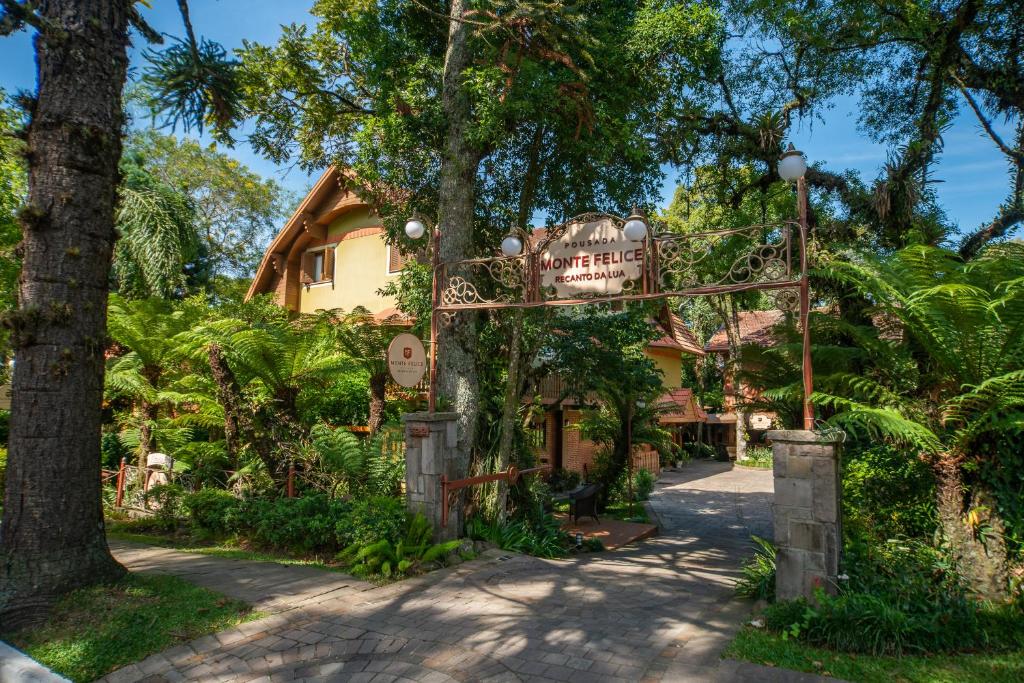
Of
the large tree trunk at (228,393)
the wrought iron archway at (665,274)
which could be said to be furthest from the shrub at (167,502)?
the wrought iron archway at (665,274)

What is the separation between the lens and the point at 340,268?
1831 cm

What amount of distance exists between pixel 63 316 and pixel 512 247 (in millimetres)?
4697

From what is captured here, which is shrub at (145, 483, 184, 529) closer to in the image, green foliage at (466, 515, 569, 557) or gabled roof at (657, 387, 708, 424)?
green foliage at (466, 515, 569, 557)

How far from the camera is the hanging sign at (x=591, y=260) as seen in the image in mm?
7219

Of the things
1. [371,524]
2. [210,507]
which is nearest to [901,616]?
[371,524]

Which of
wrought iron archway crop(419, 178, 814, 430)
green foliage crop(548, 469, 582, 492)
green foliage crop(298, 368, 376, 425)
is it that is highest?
wrought iron archway crop(419, 178, 814, 430)

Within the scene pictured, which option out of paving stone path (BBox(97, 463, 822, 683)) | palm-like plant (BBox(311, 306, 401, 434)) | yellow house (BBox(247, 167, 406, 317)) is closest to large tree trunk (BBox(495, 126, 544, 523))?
paving stone path (BBox(97, 463, 822, 683))

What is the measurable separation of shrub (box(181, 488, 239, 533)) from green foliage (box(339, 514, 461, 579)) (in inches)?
102

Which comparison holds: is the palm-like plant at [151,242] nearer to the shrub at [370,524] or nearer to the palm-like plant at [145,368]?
the palm-like plant at [145,368]

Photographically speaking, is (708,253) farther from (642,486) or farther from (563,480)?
(563,480)

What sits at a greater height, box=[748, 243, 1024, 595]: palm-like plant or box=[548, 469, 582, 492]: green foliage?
box=[748, 243, 1024, 595]: palm-like plant

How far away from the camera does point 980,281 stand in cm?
644

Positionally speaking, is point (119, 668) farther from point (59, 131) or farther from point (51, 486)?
point (59, 131)

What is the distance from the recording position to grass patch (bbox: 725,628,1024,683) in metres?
4.32
